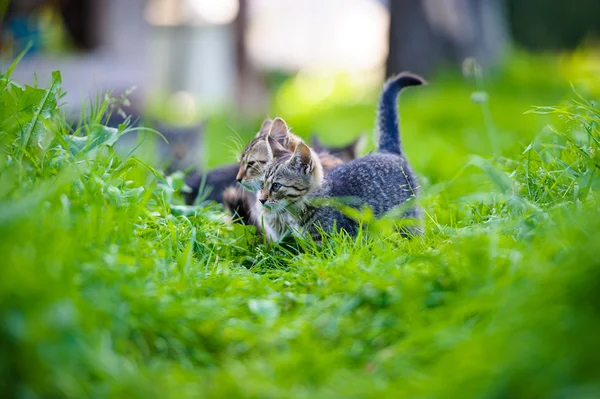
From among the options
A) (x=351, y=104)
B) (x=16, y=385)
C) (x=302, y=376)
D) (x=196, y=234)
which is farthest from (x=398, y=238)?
(x=351, y=104)

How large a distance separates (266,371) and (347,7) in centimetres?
1476

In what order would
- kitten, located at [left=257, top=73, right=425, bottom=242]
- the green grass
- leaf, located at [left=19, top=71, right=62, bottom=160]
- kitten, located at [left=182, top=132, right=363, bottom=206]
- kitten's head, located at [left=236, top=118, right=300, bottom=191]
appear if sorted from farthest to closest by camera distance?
kitten, located at [left=182, top=132, right=363, bottom=206] → kitten's head, located at [left=236, top=118, right=300, bottom=191] → kitten, located at [left=257, top=73, right=425, bottom=242] → leaf, located at [left=19, top=71, right=62, bottom=160] → the green grass

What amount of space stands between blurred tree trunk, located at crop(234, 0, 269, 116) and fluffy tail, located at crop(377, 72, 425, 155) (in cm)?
714

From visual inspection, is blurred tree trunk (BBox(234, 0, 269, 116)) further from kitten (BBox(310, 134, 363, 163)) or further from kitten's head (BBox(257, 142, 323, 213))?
kitten's head (BBox(257, 142, 323, 213))

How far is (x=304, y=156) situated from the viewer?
2914 mm

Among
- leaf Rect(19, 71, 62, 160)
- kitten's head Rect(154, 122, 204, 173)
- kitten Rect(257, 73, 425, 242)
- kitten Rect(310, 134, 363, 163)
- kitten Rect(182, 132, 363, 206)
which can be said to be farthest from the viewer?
kitten's head Rect(154, 122, 204, 173)

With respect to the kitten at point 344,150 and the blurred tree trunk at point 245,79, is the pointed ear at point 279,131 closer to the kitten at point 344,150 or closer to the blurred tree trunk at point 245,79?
the kitten at point 344,150

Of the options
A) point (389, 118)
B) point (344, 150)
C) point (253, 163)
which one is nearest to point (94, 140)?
point (253, 163)

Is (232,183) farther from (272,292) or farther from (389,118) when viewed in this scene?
(272,292)

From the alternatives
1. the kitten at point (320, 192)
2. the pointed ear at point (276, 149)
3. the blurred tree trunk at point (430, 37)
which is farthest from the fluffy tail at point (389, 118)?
the blurred tree trunk at point (430, 37)

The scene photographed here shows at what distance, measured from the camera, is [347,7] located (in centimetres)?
1552

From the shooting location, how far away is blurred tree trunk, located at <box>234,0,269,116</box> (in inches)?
420

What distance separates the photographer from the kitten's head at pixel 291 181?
115 inches

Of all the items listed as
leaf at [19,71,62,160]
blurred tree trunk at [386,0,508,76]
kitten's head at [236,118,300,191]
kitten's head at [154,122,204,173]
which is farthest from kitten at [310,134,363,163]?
blurred tree trunk at [386,0,508,76]
